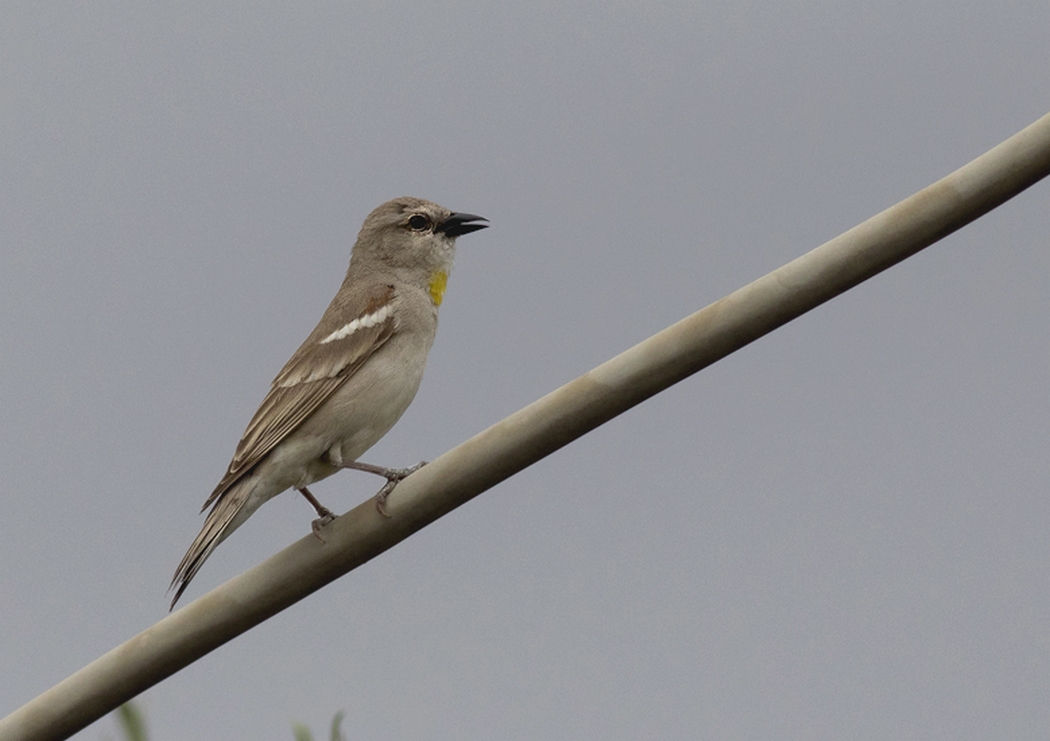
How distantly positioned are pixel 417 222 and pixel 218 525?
288 cm

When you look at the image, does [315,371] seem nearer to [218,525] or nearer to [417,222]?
[218,525]

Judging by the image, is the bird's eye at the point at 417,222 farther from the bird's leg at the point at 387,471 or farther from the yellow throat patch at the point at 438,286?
the bird's leg at the point at 387,471

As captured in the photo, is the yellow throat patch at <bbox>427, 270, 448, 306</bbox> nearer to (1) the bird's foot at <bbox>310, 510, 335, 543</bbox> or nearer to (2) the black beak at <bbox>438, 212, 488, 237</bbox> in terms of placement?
(2) the black beak at <bbox>438, 212, 488, 237</bbox>

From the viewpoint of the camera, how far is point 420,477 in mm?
3475

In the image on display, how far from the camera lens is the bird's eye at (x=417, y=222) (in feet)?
27.4

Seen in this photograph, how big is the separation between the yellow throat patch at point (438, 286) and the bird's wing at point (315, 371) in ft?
1.20

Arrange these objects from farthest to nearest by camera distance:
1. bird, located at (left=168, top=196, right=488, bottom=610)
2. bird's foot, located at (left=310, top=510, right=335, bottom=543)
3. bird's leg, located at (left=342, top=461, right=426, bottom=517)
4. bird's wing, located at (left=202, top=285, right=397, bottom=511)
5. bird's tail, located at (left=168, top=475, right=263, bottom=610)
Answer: bird's wing, located at (left=202, top=285, right=397, bottom=511) → bird, located at (left=168, top=196, right=488, bottom=610) → bird's tail, located at (left=168, top=475, right=263, bottom=610) → bird's leg, located at (left=342, top=461, right=426, bottom=517) → bird's foot, located at (left=310, top=510, right=335, bottom=543)

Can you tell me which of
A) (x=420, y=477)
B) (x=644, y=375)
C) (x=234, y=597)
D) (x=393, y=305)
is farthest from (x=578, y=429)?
(x=393, y=305)

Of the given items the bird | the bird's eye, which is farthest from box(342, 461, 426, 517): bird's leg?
the bird's eye

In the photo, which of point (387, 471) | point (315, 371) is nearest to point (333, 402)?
point (315, 371)

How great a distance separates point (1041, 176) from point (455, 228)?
5.74 meters

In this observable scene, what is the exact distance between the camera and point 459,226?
832 cm

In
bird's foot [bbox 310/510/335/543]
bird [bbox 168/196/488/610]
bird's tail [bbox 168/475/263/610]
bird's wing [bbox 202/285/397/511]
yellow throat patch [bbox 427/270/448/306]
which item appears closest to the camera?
bird's foot [bbox 310/510/335/543]

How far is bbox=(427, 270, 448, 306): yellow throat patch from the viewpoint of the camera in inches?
310
